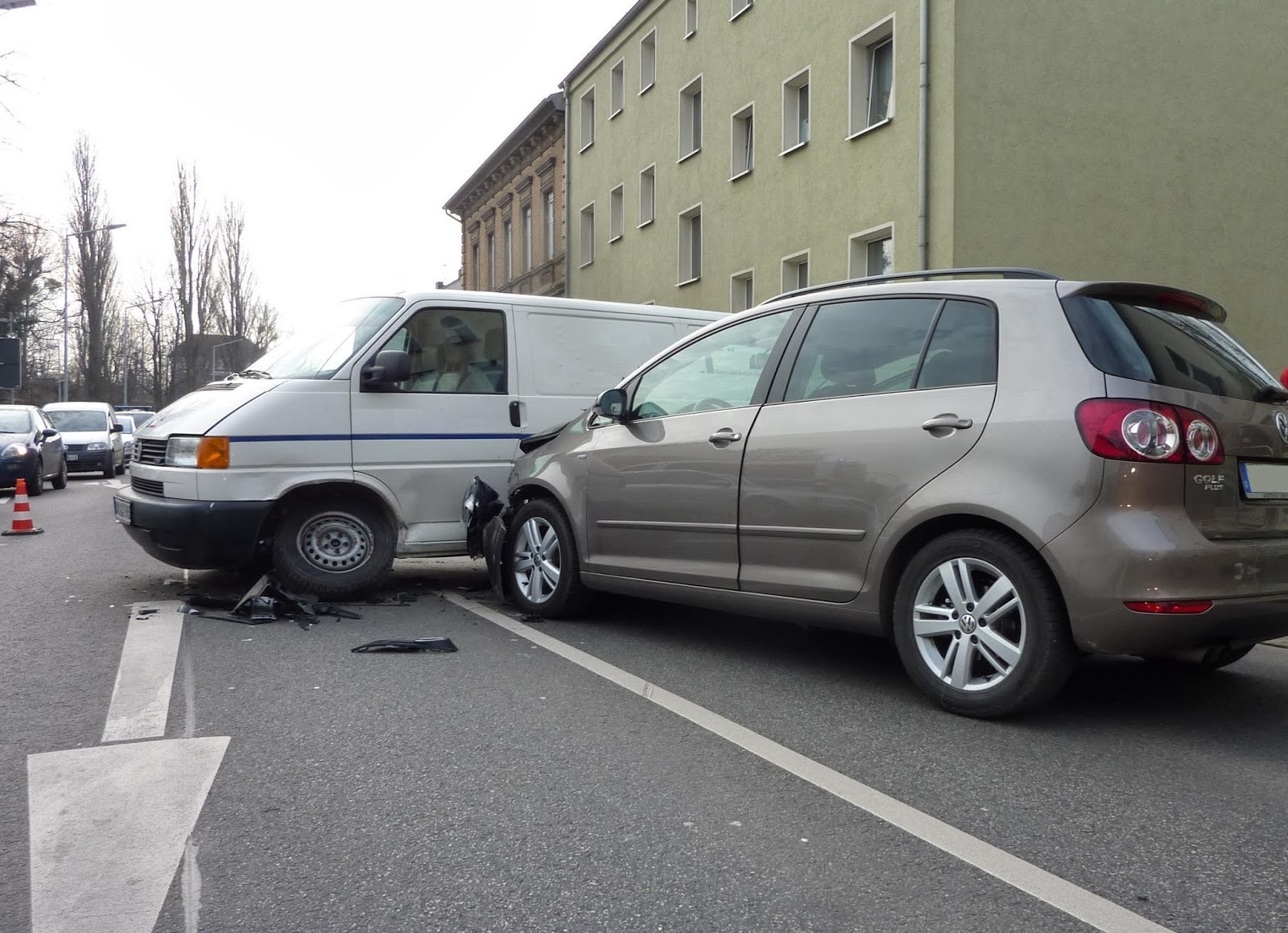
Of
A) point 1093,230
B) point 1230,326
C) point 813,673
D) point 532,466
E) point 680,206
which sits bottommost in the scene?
point 813,673

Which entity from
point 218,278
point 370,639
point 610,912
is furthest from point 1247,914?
point 218,278

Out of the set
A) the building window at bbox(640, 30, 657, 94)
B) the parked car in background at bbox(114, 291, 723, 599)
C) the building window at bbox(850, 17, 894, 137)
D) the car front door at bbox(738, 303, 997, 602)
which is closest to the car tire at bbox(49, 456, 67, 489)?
the building window at bbox(850, 17, 894, 137)

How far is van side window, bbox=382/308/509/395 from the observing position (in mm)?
7824

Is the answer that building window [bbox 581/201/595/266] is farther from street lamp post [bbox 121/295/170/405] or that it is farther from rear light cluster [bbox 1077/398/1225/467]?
street lamp post [bbox 121/295/170/405]

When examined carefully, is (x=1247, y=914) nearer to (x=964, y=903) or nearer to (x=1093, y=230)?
(x=964, y=903)

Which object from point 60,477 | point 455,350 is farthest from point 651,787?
point 60,477

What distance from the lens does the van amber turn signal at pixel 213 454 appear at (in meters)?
7.15

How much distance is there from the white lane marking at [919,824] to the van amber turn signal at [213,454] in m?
2.90

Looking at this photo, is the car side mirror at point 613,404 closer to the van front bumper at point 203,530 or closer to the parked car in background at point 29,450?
the van front bumper at point 203,530

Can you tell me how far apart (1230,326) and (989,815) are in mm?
17197

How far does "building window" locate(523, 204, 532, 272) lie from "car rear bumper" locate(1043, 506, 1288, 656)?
35.5 m

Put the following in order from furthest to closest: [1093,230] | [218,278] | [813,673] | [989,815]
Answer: [218,278]
[1093,230]
[813,673]
[989,815]

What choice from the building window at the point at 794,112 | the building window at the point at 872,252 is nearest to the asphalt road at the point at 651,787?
the building window at the point at 872,252

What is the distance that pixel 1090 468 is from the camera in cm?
424
